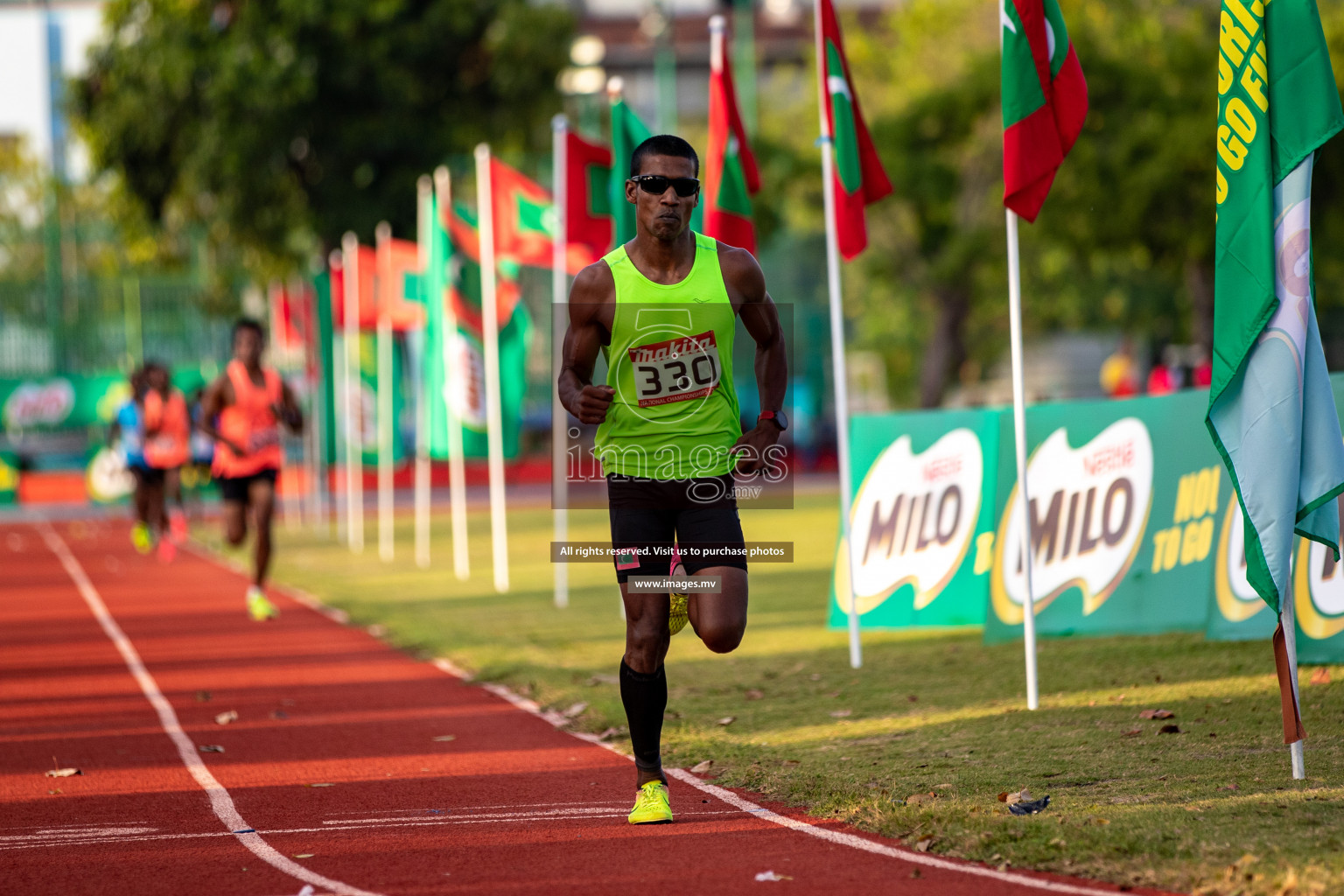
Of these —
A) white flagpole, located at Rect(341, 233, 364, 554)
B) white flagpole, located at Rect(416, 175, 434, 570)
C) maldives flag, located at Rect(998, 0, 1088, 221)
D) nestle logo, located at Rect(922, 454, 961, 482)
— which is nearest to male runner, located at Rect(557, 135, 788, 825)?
maldives flag, located at Rect(998, 0, 1088, 221)

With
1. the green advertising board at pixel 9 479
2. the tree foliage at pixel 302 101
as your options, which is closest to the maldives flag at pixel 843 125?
the tree foliage at pixel 302 101

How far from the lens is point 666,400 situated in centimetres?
623

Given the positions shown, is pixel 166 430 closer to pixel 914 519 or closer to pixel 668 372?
pixel 914 519

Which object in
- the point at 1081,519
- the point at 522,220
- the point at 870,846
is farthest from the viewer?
the point at 522,220

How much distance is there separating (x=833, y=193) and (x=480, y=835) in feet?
18.2

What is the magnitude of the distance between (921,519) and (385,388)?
1236cm

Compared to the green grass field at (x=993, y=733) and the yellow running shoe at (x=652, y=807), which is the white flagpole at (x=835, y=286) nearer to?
the green grass field at (x=993, y=733)

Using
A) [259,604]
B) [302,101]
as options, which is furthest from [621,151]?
[302,101]

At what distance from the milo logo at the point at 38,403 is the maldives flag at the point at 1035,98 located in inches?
1185

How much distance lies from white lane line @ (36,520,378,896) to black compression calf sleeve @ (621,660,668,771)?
4.31 ft

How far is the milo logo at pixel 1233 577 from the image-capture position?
952cm

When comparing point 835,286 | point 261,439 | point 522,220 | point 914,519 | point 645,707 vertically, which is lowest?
point 645,707

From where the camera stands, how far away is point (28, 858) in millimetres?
6324

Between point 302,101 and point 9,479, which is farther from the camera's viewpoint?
point 9,479
